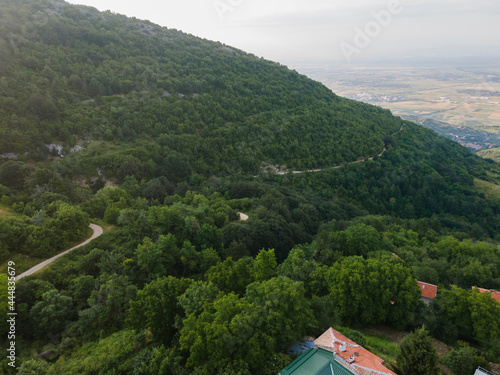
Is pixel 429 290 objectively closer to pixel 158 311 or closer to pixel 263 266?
pixel 263 266

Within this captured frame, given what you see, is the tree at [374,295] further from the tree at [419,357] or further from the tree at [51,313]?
the tree at [51,313]

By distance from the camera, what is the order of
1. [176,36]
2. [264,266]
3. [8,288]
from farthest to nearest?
[176,36] < [264,266] < [8,288]

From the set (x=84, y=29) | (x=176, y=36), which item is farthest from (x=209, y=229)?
(x=176, y=36)

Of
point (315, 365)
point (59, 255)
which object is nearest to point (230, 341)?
point (315, 365)

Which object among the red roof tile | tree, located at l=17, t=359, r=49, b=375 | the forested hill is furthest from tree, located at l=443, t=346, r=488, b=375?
the forested hill

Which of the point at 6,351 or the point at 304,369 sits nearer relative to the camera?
the point at 304,369

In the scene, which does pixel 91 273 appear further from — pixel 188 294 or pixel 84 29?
pixel 84 29

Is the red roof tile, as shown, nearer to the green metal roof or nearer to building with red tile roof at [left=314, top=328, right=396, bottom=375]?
building with red tile roof at [left=314, top=328, right=396, bottom=375]
